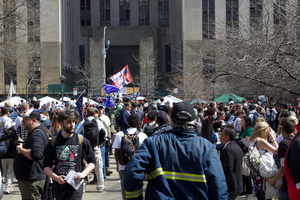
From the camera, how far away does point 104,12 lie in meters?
51.8

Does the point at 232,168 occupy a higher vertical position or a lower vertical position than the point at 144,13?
lower

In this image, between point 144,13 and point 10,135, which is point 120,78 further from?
point 144,13

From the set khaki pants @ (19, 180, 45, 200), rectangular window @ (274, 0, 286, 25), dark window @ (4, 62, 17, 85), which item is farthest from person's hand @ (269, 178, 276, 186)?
dark window @ (4, 62, 17, 85)

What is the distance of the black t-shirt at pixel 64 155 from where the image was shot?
14.1 feet

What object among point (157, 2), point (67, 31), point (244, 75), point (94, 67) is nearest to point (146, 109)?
point (244, 75)

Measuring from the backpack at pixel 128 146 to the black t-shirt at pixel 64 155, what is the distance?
140 centimetres

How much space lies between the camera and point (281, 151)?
4562 mm

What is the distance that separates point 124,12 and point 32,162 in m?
→ 49.8

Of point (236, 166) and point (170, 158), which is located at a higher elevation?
point (170, 158)

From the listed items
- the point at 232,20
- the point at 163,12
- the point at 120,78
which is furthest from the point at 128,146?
the point at 163,12

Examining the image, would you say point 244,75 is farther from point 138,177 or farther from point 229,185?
point 138,177

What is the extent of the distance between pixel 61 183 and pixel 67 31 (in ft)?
150

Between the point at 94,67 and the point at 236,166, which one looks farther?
the point at 94,67

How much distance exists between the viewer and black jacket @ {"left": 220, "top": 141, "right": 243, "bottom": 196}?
5262mm
